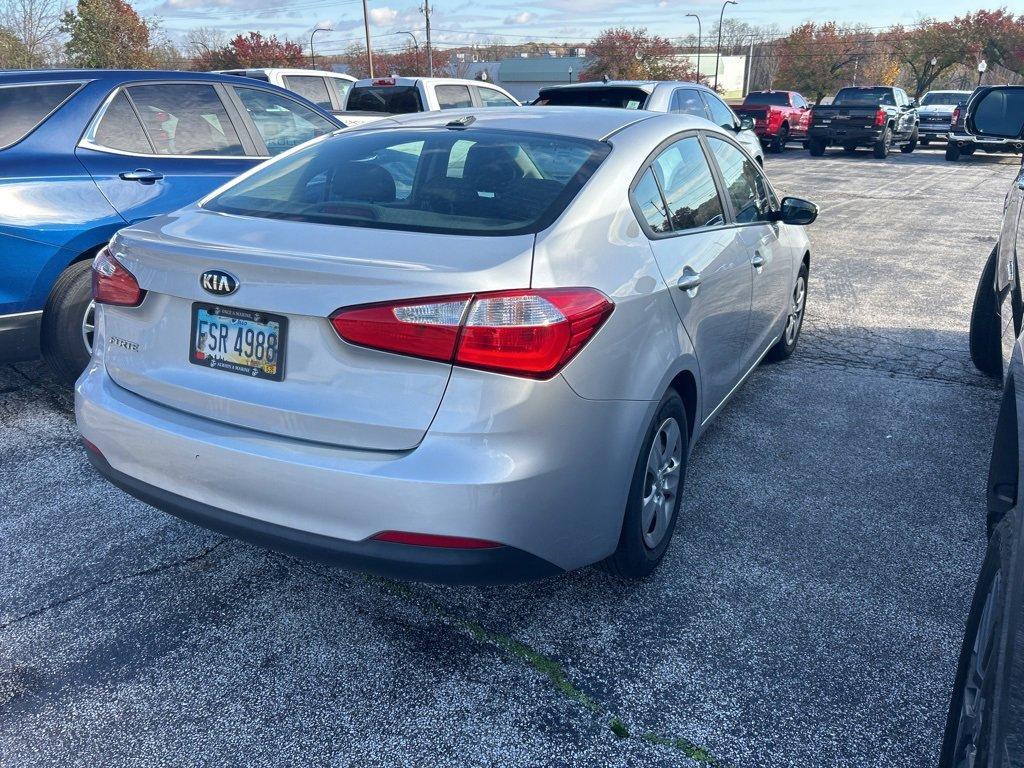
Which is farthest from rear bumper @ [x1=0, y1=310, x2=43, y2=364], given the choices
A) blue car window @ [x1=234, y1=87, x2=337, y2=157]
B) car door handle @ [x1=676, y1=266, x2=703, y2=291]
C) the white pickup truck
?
the white pickup truck

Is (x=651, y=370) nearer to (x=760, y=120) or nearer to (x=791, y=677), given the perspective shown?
(x=791, y=677)

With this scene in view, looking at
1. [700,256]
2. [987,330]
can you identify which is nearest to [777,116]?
[987,330]

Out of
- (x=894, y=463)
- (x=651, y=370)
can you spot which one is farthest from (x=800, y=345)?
(x=651, y=370)

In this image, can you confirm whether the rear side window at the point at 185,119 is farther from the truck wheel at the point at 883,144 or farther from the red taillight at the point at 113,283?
the truck wheel at the point at 883,144

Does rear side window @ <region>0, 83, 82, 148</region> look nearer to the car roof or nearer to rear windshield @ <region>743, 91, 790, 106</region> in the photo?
the car roof

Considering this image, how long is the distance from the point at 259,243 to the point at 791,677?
6.66ft

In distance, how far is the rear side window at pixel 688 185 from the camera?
3.21 m

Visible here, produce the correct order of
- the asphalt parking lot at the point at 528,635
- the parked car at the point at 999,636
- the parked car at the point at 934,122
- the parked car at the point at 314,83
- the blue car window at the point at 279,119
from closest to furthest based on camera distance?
1. the parked car at the point at 999,636
2. the asphalt parking lot at the point at 528,635
3. the blue car window at the point at 279,119
4. the parked car at the point at 314,83
5. the parked car at the point at 934,122

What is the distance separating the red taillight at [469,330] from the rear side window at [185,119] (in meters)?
3.49

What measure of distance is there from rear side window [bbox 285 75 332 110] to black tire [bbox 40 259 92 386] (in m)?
8.78

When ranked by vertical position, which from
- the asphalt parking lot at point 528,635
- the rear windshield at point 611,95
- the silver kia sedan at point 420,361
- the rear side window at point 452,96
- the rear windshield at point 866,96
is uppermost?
the rear windshield at point 866,96

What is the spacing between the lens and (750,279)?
3.90m

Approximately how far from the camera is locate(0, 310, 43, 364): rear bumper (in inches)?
165

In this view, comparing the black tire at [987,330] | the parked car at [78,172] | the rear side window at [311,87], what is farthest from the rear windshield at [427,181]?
the rear side window at [311,87]
